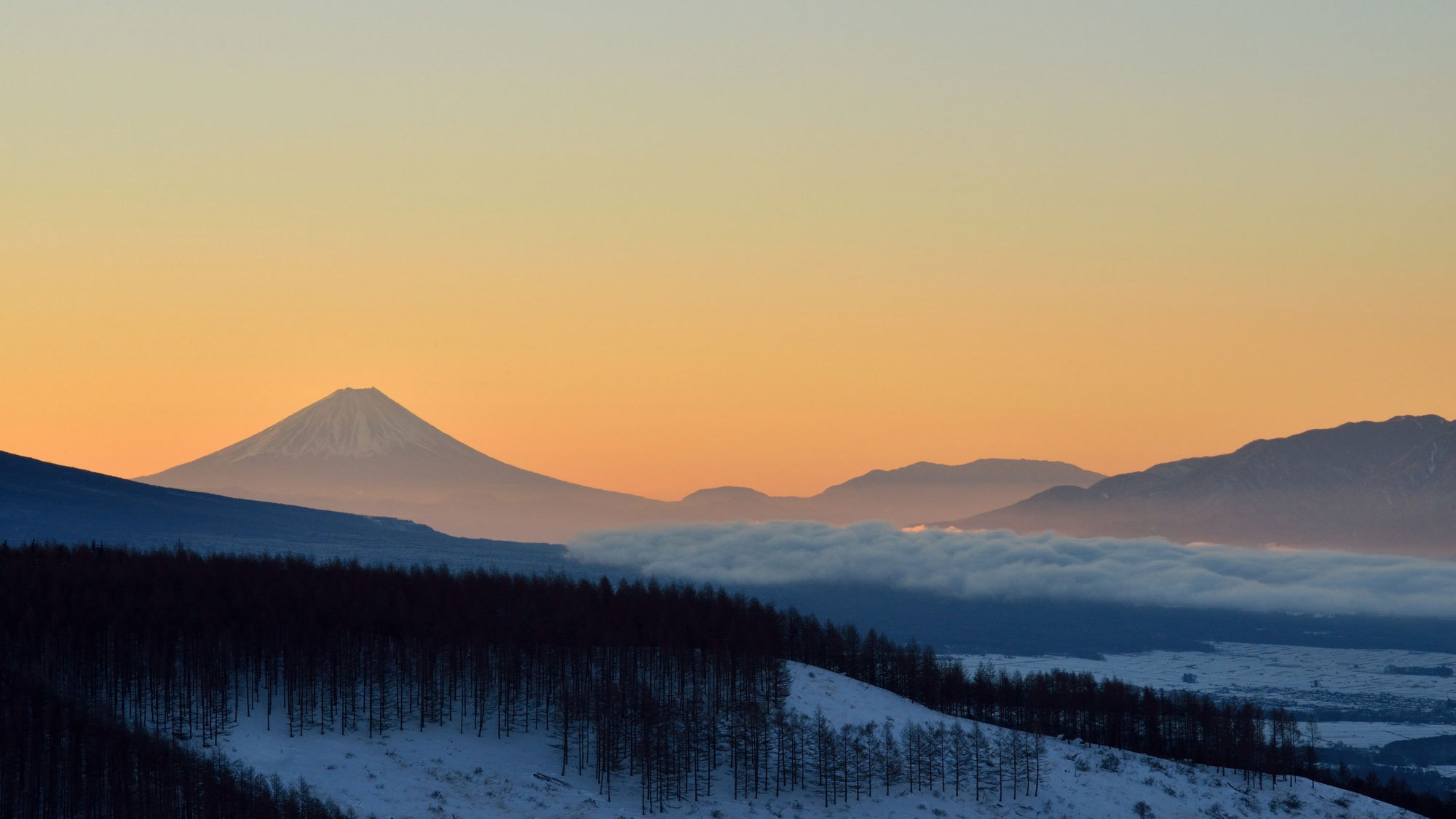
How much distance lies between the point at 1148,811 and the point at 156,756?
10013 cm

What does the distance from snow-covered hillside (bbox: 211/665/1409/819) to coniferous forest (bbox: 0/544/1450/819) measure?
6.81 feet

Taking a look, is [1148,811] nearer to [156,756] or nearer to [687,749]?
[687,749]

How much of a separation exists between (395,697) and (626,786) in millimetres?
28623

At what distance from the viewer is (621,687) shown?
154375 mm

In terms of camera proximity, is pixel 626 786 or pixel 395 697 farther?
pixel 395 697

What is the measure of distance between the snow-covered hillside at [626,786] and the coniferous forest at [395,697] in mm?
2076

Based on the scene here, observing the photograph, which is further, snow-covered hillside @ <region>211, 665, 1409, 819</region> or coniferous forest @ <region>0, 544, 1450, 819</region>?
snow-covered hillside @ <region>211, 665, 1409, 819</region>

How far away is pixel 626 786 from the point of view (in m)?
140

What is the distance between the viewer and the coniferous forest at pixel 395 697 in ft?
408

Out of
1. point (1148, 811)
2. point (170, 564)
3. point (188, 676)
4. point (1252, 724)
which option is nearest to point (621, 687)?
point (188, 676)

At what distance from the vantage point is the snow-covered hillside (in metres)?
128

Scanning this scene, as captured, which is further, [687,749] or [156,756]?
[687,749]

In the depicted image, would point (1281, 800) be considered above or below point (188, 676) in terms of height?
below

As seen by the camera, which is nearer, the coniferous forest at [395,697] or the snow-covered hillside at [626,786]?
the coniferous forest at [395,697]
